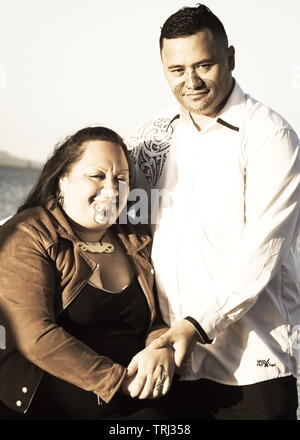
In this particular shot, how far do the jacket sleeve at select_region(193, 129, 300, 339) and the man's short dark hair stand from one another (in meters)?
0.43

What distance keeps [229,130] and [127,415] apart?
1.04m

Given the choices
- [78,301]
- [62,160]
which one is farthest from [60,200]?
[78,301]


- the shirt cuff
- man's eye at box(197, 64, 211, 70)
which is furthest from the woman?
man's eye at box(197, 64, 211, 70)

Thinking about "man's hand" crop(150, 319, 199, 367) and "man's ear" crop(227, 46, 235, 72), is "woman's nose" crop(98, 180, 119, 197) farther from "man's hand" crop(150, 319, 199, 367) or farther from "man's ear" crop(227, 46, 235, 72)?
"man's ear" crop(227, 46, 235, 72)

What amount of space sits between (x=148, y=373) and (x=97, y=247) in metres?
0.47

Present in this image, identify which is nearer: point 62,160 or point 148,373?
point 148,373

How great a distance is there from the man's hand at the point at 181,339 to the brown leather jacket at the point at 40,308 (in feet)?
0.60

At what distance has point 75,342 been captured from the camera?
8.65ft

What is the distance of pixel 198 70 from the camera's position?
2.88 meters

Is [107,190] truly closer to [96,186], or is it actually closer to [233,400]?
[96,186]

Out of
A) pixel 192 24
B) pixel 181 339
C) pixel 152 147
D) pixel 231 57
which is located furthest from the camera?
pixel 152 147

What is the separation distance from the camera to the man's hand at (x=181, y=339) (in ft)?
8.96

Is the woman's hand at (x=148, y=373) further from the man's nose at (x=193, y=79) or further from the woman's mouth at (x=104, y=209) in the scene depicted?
the man's nose at (x=193, y=79)

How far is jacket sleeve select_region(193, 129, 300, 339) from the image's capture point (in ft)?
9.04
